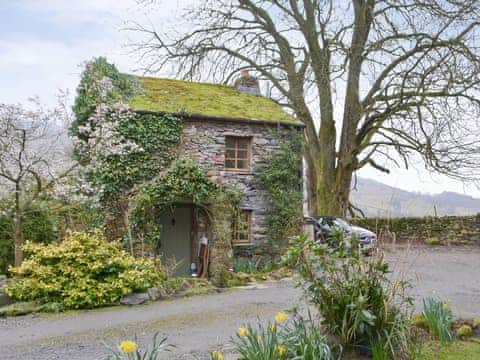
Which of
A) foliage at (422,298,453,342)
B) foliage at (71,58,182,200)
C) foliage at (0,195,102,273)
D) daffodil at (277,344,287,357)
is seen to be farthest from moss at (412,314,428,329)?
foliage at (0,195,102,273)

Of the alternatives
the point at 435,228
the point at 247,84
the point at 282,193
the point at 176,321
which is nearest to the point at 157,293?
the point at 176,321

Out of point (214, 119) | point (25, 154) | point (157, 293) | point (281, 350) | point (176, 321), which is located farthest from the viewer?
point (214, 119)

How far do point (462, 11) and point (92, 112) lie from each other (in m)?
12.4

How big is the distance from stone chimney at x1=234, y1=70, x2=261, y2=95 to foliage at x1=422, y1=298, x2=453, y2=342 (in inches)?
486

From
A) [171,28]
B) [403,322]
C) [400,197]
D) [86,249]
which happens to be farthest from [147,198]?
[171,28]

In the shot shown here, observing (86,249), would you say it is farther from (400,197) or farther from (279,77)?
(279,77)

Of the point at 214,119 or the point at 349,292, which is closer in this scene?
the point at 349,292

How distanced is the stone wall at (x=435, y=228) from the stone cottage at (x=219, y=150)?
7.53m

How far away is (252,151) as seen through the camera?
13742mm

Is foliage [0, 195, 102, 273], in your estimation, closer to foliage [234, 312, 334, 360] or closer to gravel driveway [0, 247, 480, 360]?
gravel driveway [0, 247, 480, 360]

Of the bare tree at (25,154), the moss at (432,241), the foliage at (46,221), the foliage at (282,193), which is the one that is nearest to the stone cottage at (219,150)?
the foliage at (282,193)

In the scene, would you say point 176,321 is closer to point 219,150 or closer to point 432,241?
point 219,150

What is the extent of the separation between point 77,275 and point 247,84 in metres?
10.5

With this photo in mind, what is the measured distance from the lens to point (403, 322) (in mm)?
4727
